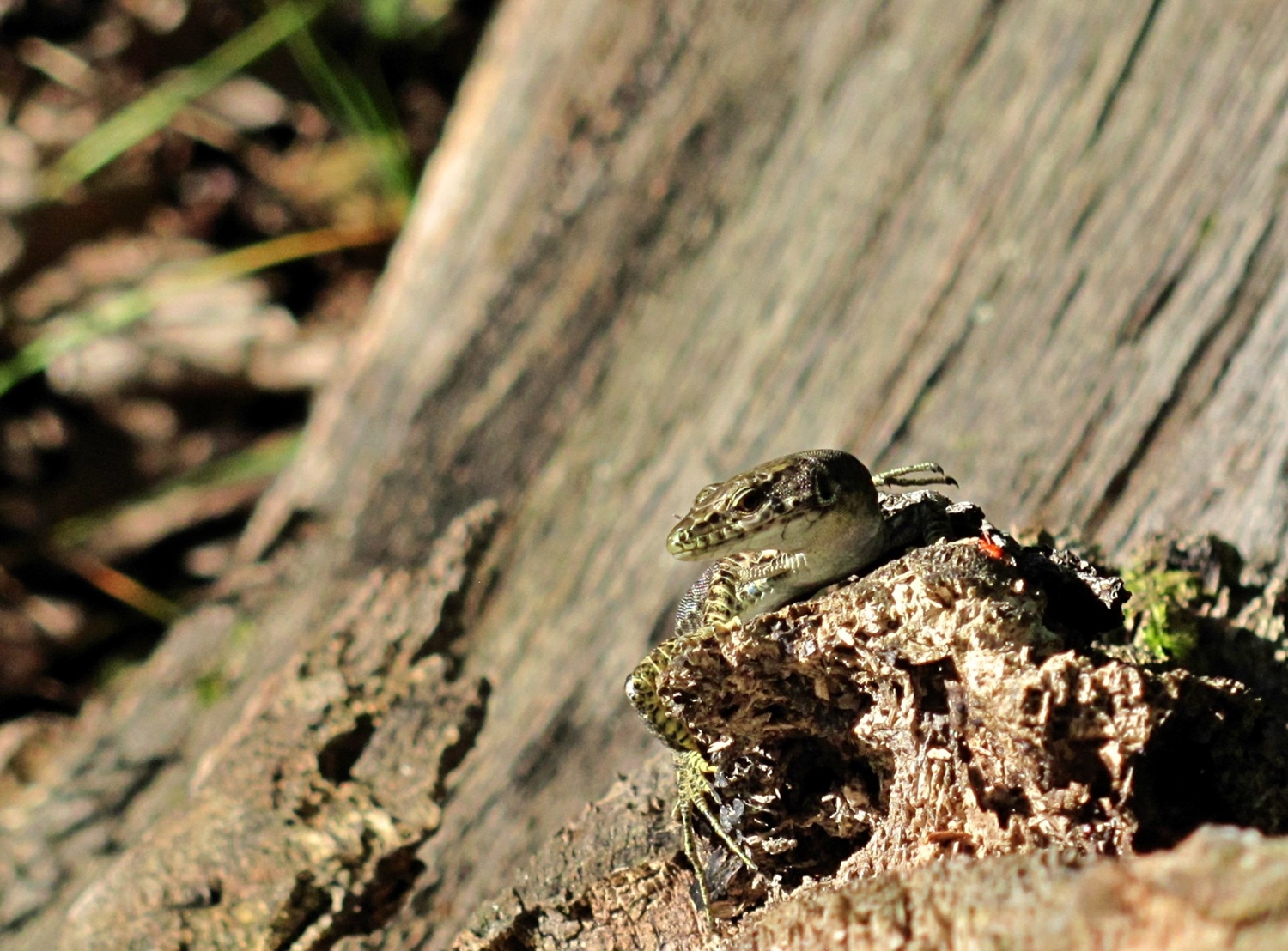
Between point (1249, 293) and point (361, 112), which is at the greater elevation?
point (361, 112)

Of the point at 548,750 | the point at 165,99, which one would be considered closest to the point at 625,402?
the point at 548,750

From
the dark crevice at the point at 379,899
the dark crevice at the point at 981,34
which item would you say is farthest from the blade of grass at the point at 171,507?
the dark crevice at the point at 981,34

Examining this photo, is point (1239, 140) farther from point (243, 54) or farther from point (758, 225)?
point (243, 54)

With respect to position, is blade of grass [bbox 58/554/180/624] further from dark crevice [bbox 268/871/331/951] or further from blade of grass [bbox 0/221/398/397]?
dark crevice [bbox 268/871/331/951]

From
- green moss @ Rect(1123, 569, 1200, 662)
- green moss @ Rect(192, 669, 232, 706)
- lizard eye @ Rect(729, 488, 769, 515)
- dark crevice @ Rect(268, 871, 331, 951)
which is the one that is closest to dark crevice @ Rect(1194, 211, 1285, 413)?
green moss @ Rect(1123, 569, 1200, 662)

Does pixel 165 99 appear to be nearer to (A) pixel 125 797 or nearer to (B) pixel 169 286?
(B) pixel 169 286
